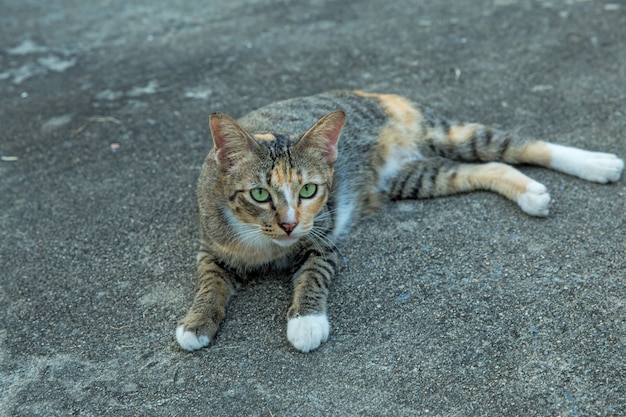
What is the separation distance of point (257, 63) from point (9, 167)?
7.60 ft

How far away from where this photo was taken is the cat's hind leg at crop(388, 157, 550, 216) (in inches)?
141

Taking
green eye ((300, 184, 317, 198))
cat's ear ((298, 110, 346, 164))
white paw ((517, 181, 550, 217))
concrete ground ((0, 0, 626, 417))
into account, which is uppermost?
cat's ear ((298, 110, 346, 164))

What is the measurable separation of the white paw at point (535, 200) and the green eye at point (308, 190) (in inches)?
49.3

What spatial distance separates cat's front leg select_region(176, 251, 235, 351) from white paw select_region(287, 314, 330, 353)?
38cm

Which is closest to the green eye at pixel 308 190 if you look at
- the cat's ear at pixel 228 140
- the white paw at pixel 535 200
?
the cat's ear at pixel 228 140

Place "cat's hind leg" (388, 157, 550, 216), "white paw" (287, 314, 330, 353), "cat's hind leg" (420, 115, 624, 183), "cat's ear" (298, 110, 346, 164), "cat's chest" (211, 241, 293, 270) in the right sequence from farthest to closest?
"cat's hind leg" (420, 115, 624, 183) < "cat's hind leg" (388, 157, 550, 216) < "cat's chest" (211, 241, 293, 270) < "cat's ear" (298, 110, 346, 164) < "white paw" (287, 314, 330, 353)

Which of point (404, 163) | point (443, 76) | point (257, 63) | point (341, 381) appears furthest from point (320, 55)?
point (341, 381)

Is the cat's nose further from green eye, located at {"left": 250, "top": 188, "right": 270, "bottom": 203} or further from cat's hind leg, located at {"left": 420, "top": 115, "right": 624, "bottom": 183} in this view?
cat's hind leg, located at {"left": 420, "top": 115, "right": 624, "bottom": 183}

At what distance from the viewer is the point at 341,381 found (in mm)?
2668

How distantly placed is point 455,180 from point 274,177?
1.33m

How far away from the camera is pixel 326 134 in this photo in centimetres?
312

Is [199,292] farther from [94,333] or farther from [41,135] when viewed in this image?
[41,135]

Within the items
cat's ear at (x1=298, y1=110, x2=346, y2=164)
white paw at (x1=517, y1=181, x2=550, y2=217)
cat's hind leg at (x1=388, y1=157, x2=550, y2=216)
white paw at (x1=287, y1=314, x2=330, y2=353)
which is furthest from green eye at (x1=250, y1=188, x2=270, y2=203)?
white paw at (x1=517, y1=181, x2=550, y2=217)

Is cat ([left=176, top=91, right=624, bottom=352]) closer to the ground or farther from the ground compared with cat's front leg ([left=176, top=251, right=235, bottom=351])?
farther from the ground
